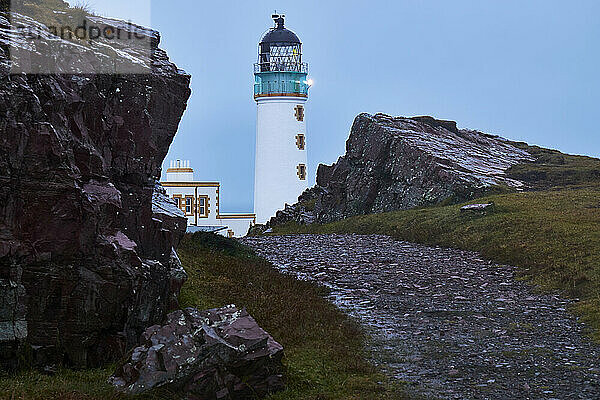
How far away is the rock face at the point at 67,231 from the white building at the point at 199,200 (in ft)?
262

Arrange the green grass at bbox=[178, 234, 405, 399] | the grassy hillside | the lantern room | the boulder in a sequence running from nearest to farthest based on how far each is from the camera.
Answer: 1. the grassy hillside
2. the green grass at bbox=[178, 234, 405, 399]
3. the boulder
4. the lantern room

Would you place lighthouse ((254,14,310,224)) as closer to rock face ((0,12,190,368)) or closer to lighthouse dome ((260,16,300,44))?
lighthouse dome ((260,16,300,44))

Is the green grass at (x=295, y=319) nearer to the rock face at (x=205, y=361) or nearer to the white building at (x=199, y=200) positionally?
the rock face at (x=205, y=361)

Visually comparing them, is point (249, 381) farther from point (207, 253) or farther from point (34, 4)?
point (207, 253)

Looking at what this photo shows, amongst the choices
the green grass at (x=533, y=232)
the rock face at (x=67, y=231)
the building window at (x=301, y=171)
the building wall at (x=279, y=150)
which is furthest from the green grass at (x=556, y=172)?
the rock face at (x=67, y=231)

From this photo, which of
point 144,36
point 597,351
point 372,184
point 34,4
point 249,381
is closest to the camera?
point 249,381

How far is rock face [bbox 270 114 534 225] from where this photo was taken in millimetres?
48000

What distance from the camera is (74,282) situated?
14.0 m

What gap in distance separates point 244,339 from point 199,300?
6.17 metres

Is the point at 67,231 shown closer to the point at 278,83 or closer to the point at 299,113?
the point at 278,83

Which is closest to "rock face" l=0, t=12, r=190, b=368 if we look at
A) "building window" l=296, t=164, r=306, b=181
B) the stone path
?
the stone path

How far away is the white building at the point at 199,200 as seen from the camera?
315 ft

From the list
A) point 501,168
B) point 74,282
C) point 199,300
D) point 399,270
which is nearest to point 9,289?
point 74,282

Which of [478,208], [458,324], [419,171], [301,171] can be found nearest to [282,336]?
[458,324]
